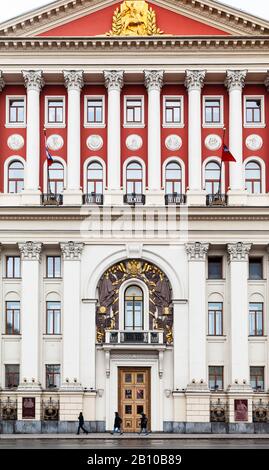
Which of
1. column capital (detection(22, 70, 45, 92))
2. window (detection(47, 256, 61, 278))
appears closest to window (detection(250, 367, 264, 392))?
window (detection(47, 256, 61, 278))

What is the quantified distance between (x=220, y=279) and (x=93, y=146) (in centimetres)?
1022

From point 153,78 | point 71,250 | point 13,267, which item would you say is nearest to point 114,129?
point 153,78

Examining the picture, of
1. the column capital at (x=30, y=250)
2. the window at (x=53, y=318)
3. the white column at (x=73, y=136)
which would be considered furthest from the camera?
Answer: the white column at (x=73, y=136)

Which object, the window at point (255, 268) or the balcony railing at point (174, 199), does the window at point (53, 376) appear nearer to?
the balcony railing at point (174, 199)

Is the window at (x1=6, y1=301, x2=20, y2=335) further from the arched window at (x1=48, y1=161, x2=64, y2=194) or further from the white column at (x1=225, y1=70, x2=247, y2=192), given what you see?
the white column at (x1=225, y1=70, x2=247, y2=192)

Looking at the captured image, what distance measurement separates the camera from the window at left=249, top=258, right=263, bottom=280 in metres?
51.5

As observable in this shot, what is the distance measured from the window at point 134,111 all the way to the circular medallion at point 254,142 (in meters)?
6.05

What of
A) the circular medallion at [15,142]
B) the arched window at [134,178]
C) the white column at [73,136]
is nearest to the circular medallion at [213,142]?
the arched window at [134,178]

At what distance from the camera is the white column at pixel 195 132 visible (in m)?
51.4

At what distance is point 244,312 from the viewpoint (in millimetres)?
50000

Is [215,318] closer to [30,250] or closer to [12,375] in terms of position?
[30,250]

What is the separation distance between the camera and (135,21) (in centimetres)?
5197

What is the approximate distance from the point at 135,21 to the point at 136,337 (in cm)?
1738

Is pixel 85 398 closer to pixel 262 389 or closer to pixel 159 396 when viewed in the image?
pixel 159 396
